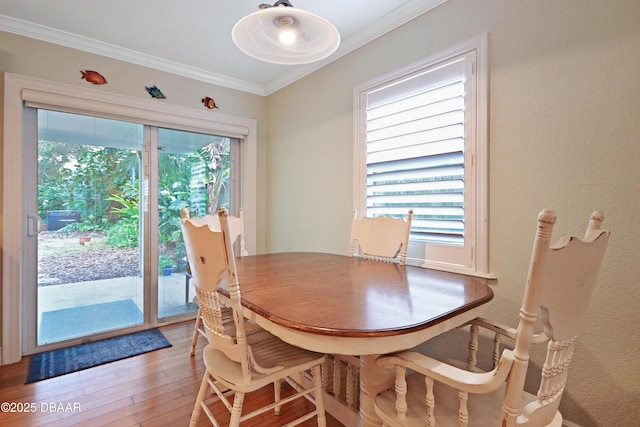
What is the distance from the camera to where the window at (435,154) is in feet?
5.81

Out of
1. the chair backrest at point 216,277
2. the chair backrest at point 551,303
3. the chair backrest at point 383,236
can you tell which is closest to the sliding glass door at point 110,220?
the chair backrest at point 383,236

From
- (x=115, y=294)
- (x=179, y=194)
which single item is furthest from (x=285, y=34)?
(x=115, y=294)

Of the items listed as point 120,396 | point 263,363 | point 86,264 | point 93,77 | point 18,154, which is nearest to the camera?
point 263,363

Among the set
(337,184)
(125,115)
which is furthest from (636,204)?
(125,115)

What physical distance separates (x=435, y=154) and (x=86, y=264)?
297 cm

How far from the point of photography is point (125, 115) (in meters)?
2.74

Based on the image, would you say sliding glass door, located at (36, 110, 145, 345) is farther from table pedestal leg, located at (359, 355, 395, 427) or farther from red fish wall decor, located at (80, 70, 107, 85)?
table pedestal leg, located at (359, 355, 395, 427)

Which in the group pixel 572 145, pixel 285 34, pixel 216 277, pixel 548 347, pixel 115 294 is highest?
pixel 285 34

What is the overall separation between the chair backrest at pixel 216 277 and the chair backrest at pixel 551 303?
0.84 metres

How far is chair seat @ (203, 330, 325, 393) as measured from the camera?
1.20 m

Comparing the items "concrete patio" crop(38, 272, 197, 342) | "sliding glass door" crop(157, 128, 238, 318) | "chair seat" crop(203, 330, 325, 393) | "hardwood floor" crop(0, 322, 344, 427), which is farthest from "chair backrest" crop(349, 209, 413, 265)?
"concrete patio" crop(38, 272, 197, 342)

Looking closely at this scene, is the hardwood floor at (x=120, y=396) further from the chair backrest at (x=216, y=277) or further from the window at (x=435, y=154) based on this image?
the window at (x=435, y=154)

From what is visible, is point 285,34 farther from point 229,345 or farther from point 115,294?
point 115,294

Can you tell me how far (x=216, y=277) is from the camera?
117 cm
